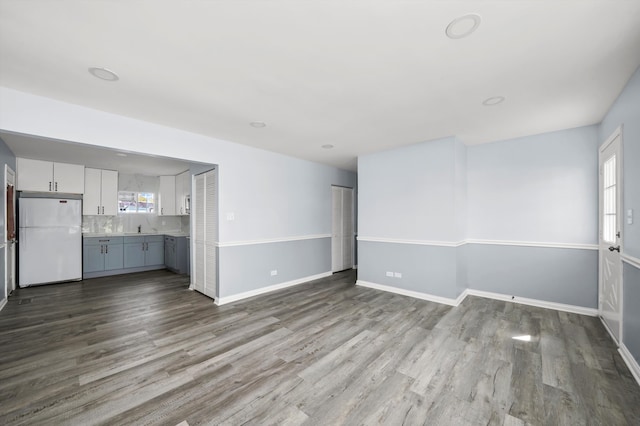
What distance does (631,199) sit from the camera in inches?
91.0

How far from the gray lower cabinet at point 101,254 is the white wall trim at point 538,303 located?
753 centimetres

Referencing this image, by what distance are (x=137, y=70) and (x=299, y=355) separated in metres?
2.90

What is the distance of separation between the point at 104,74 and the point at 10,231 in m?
4.24

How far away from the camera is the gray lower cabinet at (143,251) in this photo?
626 centimetres

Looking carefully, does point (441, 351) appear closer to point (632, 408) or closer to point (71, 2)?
point (632, 408)

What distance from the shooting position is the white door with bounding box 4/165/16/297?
4082 mm

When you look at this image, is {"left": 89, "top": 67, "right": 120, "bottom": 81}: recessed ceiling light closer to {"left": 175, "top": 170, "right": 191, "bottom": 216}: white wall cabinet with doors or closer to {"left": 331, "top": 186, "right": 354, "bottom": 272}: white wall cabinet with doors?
{"left": 175, "top": 170, "right": 191, "bottom": 216}: white wall cabinet with doors

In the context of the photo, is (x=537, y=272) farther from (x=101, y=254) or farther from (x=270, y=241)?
(x=101, y=254)

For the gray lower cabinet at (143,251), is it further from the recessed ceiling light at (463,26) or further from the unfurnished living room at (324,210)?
the recessed ceiling light at (463,26)

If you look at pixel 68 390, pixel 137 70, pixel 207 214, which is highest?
pixel 137 70

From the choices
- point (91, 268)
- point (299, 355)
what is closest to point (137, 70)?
point (299, 355)

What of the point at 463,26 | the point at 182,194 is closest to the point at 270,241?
the point at 182,194

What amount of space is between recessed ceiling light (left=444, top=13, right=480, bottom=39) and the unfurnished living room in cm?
3

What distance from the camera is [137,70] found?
2.12 m
